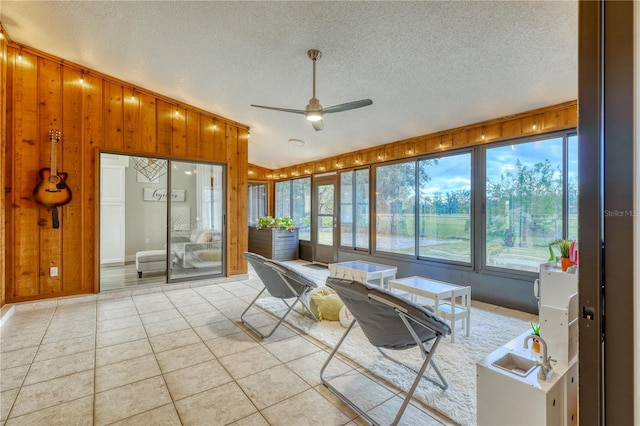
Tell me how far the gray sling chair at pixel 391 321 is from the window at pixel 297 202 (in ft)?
19.4

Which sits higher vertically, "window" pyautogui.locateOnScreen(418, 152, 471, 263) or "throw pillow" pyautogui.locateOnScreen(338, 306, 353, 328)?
"window" pyautogui.locateOnScreen(418, 152, 471, 263)

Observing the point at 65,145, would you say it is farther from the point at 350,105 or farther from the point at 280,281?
the point at 350,105

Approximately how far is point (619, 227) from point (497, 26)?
2.34 metres

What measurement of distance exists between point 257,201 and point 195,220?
156 inches

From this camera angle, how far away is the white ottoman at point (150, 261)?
199 inches

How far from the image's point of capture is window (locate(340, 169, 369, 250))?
645 centimetres

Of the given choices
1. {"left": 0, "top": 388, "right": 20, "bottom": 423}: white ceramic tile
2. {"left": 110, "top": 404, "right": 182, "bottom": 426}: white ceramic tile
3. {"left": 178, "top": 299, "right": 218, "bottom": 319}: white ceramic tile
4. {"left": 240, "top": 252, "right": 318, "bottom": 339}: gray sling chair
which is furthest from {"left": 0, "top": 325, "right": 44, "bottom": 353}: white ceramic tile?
{"left": 240, "top": 252, "right": 318, "bottom": 339}: gray sling chair

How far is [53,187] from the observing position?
3973mm

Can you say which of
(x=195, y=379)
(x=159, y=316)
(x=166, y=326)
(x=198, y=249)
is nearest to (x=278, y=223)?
(x=198, y=249)

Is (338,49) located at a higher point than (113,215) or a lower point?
higher

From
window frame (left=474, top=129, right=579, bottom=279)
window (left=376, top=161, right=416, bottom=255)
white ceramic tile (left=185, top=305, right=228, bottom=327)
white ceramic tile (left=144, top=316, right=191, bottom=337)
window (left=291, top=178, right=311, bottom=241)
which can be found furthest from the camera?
window (left=291, top=178, right=311, bottom=241)

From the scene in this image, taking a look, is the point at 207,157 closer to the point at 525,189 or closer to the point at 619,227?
the point at 525,189

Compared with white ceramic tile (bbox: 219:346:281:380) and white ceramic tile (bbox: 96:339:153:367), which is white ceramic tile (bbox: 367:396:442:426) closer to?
white ceramic tile (bbox: 219:346:281:380)

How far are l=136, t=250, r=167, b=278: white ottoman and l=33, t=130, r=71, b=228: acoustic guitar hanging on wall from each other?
1.30 meters
